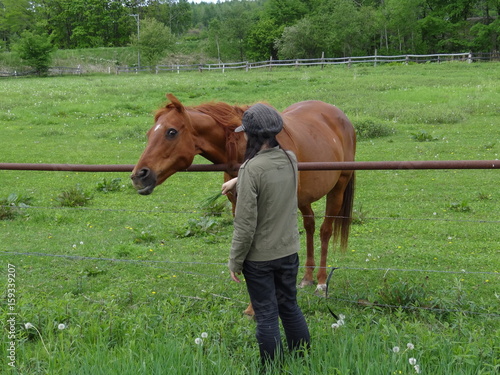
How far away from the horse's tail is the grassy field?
458 millimetres

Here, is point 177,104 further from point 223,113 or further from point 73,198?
point 73,198

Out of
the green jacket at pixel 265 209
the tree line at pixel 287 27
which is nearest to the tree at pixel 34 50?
the tree line at pixel 287 27

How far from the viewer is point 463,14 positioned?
2442 inches

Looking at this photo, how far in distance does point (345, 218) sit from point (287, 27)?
63067 millimetres

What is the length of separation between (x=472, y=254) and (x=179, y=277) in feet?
12.7

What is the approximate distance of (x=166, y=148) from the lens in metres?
3.94

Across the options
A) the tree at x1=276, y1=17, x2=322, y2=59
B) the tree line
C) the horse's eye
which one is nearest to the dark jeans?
the horse's eye

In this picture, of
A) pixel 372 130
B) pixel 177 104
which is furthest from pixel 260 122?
pixel 372 130

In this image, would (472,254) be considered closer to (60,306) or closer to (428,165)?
(428,165)

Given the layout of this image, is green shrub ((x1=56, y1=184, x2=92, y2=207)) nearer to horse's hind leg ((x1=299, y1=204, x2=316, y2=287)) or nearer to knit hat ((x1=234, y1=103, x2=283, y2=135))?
horse's hind leg ((x1=299, y1=204, x2=316, y2=287))

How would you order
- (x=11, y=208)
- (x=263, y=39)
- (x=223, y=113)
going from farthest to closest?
(x=263, y=39), (x=11, y=208), (x=223, y=113)

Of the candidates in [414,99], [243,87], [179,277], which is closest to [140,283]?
[179,277]

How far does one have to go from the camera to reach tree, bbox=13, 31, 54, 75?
46.5 m

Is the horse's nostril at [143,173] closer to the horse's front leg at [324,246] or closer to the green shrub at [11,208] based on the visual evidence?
the horse's front leg at [324,246]
